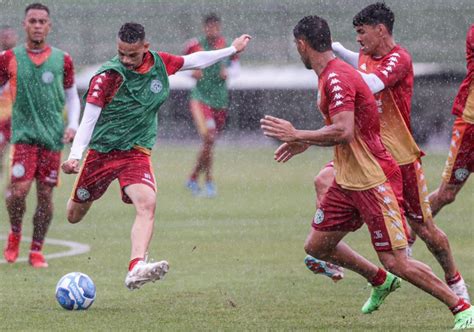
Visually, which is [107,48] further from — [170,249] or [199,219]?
[170,249]

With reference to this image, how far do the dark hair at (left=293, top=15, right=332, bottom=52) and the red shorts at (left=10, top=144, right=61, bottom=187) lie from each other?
14.6 ft

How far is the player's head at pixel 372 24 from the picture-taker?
350 inches

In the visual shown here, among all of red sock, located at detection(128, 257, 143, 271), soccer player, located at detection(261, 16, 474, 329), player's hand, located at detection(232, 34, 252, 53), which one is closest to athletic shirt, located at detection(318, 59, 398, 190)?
soccer player, located at detection(261, 16, 474, 329)

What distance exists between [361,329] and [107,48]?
81.5ft

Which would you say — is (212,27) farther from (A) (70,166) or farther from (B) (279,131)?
(B) (279,131)

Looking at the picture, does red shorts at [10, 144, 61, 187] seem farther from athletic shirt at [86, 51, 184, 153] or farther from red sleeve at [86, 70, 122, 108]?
red sleeve at [86, 70, 122, 108]

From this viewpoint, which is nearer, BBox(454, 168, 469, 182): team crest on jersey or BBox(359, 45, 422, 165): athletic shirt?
BBox(359, 45, 422, 165): athletic shirt

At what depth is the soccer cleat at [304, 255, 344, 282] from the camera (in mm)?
9156

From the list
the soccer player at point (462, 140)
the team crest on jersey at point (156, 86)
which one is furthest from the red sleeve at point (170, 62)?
the soccer player at point (462, 140)

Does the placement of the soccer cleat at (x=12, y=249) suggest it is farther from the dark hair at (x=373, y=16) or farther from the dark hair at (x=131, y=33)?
the dark hair at (x=373, y=16)

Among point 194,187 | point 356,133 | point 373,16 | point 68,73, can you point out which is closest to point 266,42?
point 194,187

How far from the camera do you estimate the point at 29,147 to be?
11812 mm

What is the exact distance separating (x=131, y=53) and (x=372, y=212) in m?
2.57

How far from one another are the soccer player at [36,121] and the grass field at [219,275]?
547mm
